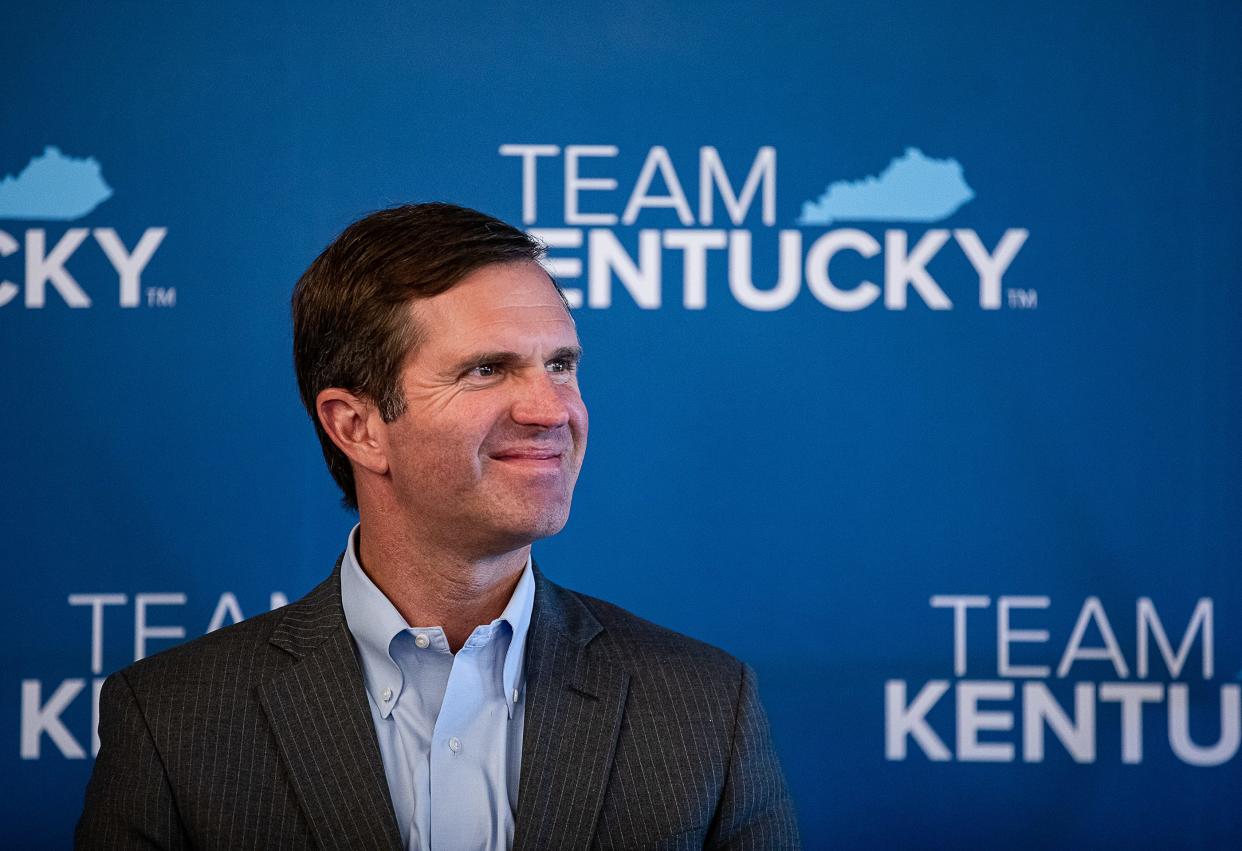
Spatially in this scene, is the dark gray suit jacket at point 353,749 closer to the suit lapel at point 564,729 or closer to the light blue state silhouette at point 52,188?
the suit lapel at point 564,729

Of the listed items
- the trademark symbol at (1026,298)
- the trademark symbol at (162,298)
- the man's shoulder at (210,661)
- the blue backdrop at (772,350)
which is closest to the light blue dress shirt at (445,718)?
the man's shoulder at (210,661)

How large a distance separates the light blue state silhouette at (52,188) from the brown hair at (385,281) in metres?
1.08

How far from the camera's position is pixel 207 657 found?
4.60 feet

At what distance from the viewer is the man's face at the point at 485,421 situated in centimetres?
135

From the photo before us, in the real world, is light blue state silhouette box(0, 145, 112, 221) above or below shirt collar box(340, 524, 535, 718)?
above

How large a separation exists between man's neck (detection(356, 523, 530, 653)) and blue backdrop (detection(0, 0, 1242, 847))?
3.01 ft

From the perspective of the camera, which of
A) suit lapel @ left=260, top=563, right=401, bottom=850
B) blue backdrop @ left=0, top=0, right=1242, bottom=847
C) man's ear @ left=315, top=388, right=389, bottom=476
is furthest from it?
blue backdrop @ left=0, top=0, right=1242, bottom=847

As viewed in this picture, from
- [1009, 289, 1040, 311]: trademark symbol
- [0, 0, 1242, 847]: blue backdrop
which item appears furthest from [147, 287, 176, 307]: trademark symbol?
[1009, 289, 1040, 311]: trademark symbol

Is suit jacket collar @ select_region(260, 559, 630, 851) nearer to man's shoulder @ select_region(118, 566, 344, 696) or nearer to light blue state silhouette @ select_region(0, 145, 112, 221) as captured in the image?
man's shoulder @ select_region(118, 566, 344, 696)

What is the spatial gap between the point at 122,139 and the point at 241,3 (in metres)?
0.34

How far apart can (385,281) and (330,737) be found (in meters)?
0.50

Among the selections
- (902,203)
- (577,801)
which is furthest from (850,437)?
(577,801)

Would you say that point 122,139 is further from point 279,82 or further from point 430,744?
point 430,744

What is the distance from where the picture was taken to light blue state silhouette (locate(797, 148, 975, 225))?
7.63ft
